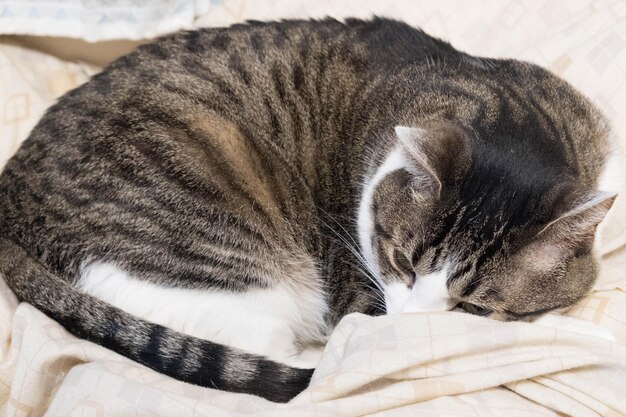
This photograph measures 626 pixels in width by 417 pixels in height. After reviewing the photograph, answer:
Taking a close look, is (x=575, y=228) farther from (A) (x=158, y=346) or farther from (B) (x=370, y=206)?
(A) (x=158, y=346)

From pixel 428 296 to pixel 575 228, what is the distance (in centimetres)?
33

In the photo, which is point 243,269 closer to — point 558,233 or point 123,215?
point 123,215

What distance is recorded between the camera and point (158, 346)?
1570mm

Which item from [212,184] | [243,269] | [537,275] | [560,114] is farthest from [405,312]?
[560,114]

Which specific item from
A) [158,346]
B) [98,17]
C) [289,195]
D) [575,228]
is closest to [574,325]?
[575,228]

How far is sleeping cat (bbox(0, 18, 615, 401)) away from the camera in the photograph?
4.92ft

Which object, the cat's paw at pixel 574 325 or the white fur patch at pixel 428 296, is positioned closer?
the white fur patch at pixel 428 296

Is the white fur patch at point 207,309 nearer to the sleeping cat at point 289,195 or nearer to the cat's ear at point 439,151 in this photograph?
the sleeping cat at point 289,195

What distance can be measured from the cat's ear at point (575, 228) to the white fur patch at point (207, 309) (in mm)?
663

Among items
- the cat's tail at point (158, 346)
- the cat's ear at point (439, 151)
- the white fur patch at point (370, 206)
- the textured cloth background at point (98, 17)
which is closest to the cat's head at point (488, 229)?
the cat's ear at point (439, 151)

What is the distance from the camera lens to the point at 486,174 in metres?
1.50

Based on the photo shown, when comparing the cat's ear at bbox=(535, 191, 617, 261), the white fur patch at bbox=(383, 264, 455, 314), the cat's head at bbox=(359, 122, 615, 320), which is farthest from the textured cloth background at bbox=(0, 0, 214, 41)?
the cat's ear at bbox=(535, 191, 617, 261)

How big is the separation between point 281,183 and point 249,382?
54 centimetres

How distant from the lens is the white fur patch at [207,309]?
1670mm
